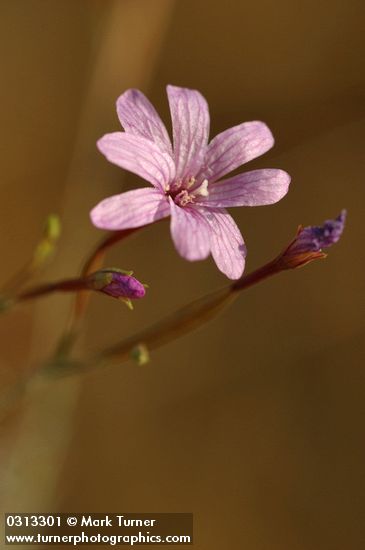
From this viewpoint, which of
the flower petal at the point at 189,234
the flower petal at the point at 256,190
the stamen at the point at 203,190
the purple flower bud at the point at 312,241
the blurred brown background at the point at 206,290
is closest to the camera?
the flower petal at the point at 189,234

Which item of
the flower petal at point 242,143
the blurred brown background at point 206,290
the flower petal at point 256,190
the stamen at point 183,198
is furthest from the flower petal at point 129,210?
the blurred brown background at point 206,290

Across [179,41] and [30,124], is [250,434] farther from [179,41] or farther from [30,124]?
[179,41]

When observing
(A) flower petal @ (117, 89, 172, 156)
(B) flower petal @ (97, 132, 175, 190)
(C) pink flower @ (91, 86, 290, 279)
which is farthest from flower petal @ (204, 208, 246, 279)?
(A) flower petal @ (117, 89, 172, 156)

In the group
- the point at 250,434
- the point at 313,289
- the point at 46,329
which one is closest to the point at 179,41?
the point at 313,289

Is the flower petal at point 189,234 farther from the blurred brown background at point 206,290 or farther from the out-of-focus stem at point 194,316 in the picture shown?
the blurred brown background at point 206,290

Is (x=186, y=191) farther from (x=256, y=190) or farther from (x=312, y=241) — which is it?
(x=312, y=241)

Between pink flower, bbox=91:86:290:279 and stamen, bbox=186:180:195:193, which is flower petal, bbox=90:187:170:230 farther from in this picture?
stamen, bbox=186:180:195:193
